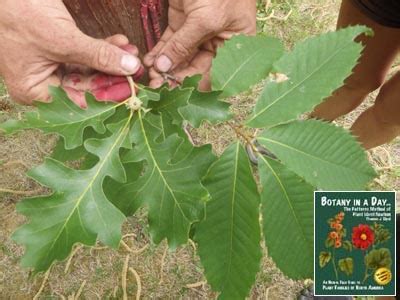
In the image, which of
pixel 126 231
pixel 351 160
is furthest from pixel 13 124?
pixel 126 231

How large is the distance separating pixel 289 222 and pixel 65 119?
1.30ft

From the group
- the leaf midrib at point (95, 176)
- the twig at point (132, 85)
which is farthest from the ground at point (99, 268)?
the leaf midrib at point (95, 176)

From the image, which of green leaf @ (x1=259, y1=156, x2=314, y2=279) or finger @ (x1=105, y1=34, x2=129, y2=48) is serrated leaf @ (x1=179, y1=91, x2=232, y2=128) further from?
finger @ (x1=105, y1=34, x2=129, y2=48)

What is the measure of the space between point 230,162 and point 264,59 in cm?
21

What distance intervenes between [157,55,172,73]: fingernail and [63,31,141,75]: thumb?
8 centimetres

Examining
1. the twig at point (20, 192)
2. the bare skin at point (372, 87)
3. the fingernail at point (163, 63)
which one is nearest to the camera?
the fingernail at point (163, 63)

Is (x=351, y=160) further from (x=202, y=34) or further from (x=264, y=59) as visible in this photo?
(x=202, y=34)

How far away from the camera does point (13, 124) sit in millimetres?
738

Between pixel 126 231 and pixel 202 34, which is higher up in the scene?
pixel 202 34

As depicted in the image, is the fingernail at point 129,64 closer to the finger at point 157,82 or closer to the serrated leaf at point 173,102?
the finger at point 157,82

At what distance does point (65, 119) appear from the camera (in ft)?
2.46

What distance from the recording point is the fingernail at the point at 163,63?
3.38ft

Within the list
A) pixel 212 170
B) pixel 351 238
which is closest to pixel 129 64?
pixel 212 170

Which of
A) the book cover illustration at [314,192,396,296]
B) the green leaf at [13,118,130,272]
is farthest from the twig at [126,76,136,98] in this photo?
the book cover illustration at [314,192,396,296]
